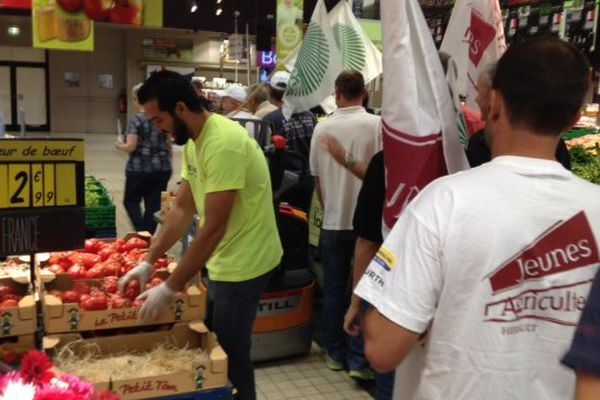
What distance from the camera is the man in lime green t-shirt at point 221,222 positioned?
8.32 ft

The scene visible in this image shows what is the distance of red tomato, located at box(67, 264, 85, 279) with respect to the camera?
289 cm

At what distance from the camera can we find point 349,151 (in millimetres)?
3965

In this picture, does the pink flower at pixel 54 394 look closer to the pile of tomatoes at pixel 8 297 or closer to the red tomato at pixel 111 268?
the pile of tomatoes at pixel 8 297

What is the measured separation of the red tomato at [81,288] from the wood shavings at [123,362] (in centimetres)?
27

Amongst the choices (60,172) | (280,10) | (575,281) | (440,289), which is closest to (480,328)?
(440,289)

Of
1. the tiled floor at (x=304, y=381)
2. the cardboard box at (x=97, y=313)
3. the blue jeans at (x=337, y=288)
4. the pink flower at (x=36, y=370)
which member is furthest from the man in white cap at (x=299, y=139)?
the pink flower at (x=36, y=370)

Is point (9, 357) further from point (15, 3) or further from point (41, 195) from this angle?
point (15, 3)

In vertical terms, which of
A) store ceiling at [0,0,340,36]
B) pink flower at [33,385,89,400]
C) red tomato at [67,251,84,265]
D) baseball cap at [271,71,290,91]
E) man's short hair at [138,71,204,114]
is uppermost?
store ceiling at [0,0,340,36]

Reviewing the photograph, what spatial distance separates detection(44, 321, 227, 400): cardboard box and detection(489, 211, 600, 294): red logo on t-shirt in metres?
1.36

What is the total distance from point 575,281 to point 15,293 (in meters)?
2.30

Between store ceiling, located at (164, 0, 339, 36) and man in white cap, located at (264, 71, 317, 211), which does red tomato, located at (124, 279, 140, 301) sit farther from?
store ceiling, located at (164, 0, 339, 36)

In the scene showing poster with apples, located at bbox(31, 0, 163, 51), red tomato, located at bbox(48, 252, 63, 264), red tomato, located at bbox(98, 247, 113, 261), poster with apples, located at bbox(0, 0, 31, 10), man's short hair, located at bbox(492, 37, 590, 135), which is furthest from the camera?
poster with apples, located at bbox(0, 0, 31, 10)

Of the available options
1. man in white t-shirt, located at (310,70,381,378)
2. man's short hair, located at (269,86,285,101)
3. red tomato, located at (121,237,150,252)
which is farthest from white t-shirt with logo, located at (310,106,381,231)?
man's short hair, located at (269,86,285,101)

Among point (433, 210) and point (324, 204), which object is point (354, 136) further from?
point (433, 210)
